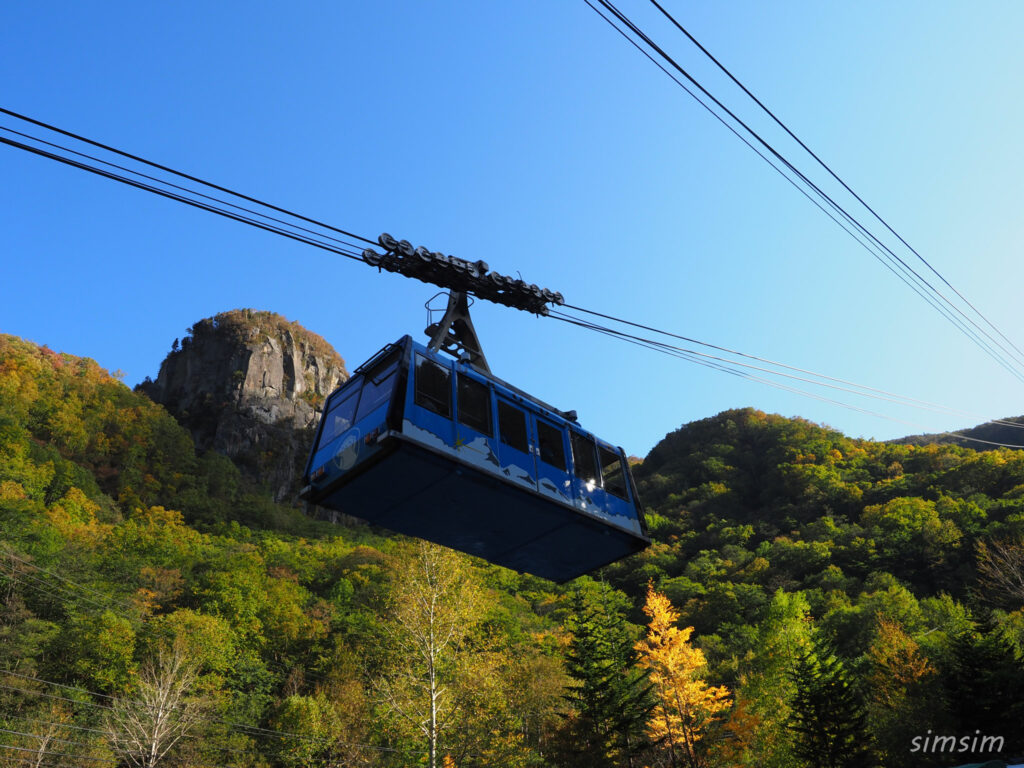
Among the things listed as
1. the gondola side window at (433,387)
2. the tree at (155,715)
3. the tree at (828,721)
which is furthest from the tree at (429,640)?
the gondola side window at (433,387)

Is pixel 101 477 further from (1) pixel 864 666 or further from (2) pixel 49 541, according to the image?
(1) pixel 864 666

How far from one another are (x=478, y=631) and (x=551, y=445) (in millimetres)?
27195

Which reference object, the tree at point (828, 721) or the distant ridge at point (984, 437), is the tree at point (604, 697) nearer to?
the tree at point (828, 721)

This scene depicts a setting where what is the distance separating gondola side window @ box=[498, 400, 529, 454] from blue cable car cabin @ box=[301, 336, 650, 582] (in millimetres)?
22

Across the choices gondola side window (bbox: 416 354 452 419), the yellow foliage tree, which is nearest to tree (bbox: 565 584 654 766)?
the yellow foliage tree

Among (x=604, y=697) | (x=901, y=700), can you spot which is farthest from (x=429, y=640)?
(x=901, y=700)

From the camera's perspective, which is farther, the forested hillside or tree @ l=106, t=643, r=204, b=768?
the forested hillside

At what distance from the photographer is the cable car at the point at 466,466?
965 centimetres

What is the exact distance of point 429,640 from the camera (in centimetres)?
2731

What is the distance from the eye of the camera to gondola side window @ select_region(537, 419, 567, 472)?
1128 centimetres

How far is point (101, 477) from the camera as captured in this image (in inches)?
4195

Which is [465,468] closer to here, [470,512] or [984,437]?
[470,512]

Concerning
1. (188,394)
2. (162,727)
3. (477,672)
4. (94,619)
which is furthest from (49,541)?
(188,394)

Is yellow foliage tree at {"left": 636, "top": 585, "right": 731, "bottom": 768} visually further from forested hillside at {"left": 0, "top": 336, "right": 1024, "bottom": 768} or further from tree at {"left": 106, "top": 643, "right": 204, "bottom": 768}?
tree at {"left": 106, "top": 643, "right": 204, "bottom": 768}
